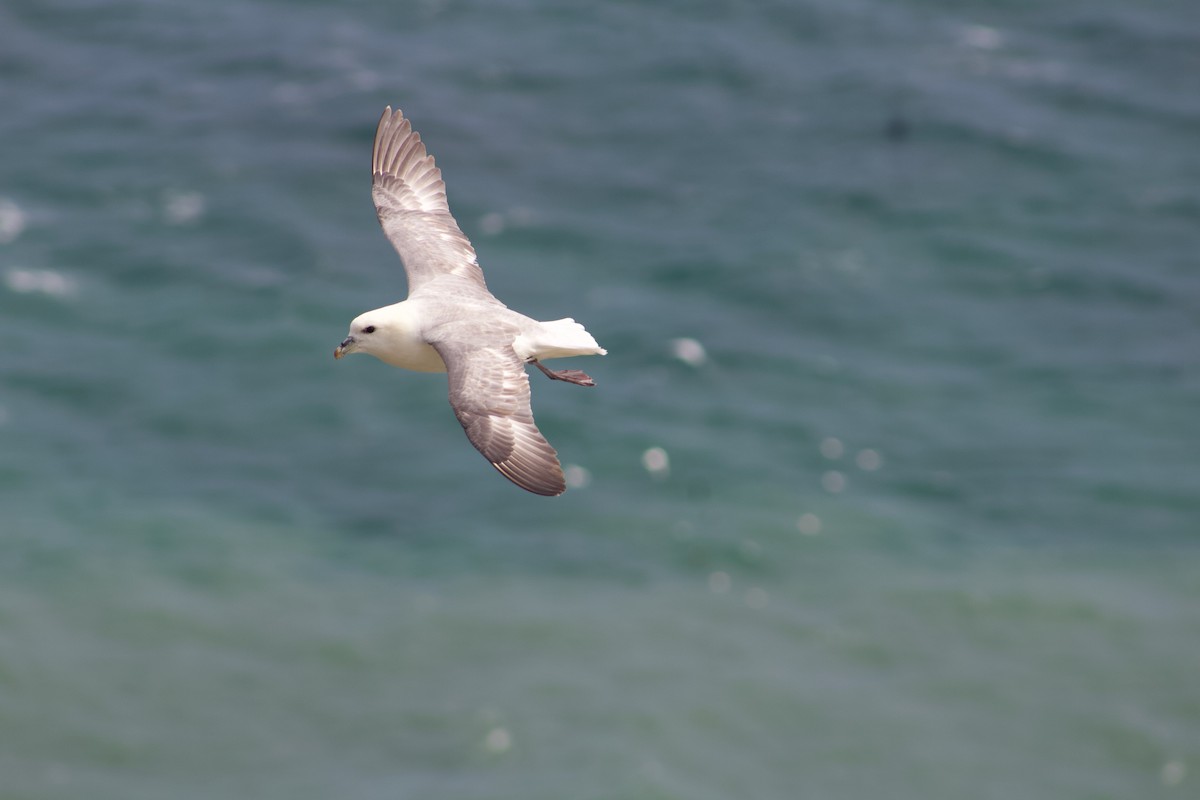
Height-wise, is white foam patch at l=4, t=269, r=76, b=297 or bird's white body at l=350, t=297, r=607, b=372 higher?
bird's white body at l=350, t=297, r=607, b=372

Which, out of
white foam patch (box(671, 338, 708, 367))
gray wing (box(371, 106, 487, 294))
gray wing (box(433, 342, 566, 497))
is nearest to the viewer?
gray wing (box(433, 342, 566, 497))

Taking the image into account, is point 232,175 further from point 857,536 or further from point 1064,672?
point 1064,672

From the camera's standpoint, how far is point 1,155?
2154 inches

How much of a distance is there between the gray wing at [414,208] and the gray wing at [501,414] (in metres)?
2.95

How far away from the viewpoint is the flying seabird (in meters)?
15.1

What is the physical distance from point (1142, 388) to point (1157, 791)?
1318 cm

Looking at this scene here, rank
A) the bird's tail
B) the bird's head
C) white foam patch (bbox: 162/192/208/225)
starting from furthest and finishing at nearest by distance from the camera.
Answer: white foam patch (bbox: 162/192/208/225), the bird's tail, the bird's head

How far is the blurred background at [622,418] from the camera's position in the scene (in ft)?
133

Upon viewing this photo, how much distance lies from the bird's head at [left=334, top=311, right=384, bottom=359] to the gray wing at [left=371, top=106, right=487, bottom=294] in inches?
92.8

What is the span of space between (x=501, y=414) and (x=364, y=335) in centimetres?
202

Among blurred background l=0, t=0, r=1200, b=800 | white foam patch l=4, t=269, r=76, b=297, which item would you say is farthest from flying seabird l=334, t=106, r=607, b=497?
white foam patch l=4, t=269, r=76, b=297

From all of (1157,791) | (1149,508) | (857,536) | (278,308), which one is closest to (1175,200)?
(1149,508)

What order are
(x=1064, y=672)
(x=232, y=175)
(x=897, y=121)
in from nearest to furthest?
1. (x=1064, y=672)
2. (x=232, y=175)
3. (x=897, y=121)

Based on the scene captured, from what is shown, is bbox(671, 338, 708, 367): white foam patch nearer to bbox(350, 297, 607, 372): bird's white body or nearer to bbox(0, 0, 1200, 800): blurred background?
bbox(0, 0, 1200, 800): blurred background
